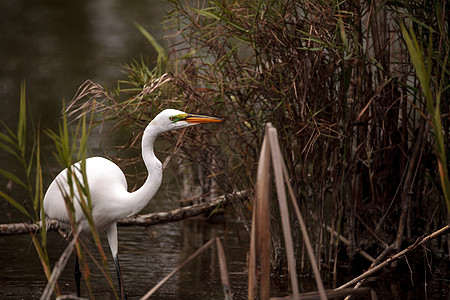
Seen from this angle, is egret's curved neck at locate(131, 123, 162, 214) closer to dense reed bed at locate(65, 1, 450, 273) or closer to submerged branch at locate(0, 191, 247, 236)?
dense reed bed at locate(65, 1, 450, 273)

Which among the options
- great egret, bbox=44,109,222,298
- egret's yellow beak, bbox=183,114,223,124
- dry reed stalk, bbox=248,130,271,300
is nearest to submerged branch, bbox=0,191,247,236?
great egret, bbox=44,109,222,298

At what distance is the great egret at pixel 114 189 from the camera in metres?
4.02

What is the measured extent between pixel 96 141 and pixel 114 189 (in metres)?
4.21

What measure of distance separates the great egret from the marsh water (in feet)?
1.34

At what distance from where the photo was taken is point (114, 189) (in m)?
4.31

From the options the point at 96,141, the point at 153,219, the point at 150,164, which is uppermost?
the point at 96,141

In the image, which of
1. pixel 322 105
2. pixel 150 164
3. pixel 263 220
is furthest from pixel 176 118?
pixel 263 220

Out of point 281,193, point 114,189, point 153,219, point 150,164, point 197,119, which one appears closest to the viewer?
point 281,193

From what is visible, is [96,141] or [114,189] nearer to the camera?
[114,189]

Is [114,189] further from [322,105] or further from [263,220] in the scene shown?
[263,220]

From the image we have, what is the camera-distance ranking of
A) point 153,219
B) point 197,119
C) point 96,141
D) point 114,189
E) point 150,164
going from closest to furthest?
point 197,119
point 150,164
point 114,189
point 153,219
point 96,141

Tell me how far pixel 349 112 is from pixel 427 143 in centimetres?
58

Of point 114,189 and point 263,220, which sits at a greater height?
point 114,189

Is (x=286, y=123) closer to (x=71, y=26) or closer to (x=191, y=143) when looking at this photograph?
(x=191, y=143)
